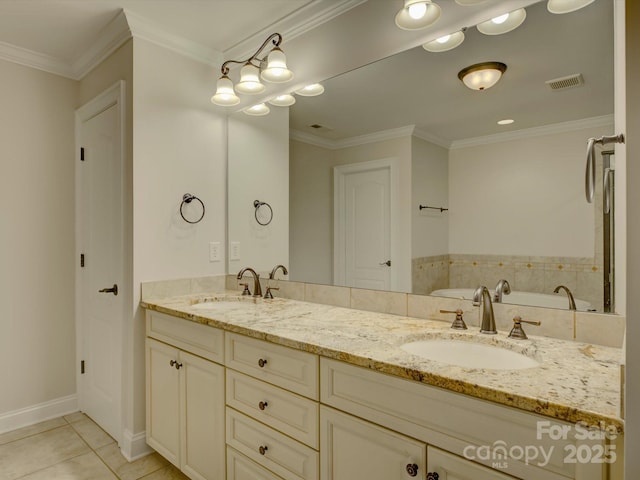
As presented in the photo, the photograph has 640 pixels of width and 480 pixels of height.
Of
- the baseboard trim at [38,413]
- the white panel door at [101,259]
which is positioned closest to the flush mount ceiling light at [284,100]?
the white panel door at [101,259]

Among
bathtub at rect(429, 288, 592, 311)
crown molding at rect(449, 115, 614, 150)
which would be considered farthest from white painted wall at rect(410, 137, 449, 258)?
bathtub at rect(429, 288, 592, 311)

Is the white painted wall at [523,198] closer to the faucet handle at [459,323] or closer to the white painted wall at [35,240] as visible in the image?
the faucet handle at [459,323]

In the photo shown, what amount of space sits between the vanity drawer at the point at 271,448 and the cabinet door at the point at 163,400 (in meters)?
0.47

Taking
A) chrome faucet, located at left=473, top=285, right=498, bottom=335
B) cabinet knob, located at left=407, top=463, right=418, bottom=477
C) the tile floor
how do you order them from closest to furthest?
cabinet knob, located at left=407, top=463, right=418, bottom=477, chrome faucet, located at left=473, top=285, right=498, bottom=335, the tile floor

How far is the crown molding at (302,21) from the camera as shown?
1.89 m

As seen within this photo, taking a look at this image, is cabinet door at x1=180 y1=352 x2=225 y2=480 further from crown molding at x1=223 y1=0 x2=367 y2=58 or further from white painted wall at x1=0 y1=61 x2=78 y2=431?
crown molding at x1=223 y1=0 x2=367 y2=58

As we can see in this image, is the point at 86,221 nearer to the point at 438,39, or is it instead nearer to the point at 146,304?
the point at 146,304

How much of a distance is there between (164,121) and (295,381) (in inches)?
68.9

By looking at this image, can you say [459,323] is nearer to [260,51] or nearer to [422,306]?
[422,306]

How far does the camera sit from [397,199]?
1881 millimetres

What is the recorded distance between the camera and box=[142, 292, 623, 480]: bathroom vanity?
84cm

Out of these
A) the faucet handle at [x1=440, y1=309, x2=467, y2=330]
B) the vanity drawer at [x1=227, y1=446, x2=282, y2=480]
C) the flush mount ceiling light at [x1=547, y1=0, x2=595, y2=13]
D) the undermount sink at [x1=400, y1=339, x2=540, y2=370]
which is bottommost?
the vanity drawer at [x1=227, y1=446, x2=282, y2=480]

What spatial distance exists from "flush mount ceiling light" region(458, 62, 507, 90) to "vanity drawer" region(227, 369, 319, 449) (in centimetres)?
141

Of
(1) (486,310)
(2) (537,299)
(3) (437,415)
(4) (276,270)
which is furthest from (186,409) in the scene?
(2) (537,299)
